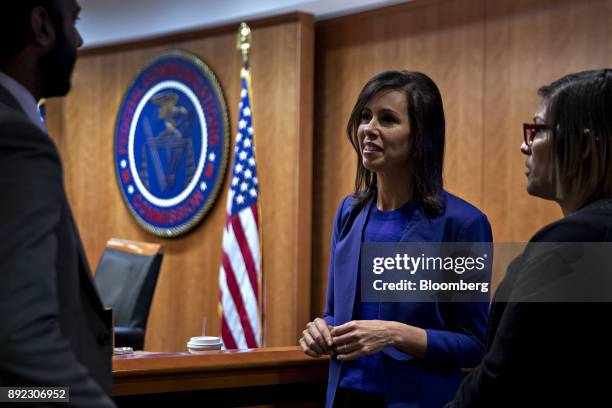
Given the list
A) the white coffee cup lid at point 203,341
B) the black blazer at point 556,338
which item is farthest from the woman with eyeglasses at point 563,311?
the white coffee cup lid at point 203,341

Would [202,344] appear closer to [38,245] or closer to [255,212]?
[38,245]

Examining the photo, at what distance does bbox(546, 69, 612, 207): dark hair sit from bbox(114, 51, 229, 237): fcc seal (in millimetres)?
4739

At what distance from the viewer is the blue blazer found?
7.61 feet

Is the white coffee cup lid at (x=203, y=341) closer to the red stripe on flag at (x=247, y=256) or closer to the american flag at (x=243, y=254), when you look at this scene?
the american flag at (x=243, y=254)

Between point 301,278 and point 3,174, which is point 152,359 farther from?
point 301,278

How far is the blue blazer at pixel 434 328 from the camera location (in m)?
2.32

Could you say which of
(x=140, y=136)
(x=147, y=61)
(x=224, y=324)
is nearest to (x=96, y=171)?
(x=140, y=136)

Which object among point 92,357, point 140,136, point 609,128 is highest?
point 140,136

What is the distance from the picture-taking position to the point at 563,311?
1570mm

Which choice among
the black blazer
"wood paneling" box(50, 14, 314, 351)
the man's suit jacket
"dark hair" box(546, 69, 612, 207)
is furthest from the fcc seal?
the man's suit jacket

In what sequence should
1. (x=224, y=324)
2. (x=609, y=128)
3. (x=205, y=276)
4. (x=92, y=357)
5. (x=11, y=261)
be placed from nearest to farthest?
(x=11, y=261) < (x=92, y=357) < (x=609, y=128) < (x=224, y=324) < (x=205, y=276)

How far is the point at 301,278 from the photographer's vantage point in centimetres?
599

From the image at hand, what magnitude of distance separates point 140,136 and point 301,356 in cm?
474

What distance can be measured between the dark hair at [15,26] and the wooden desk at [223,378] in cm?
126
